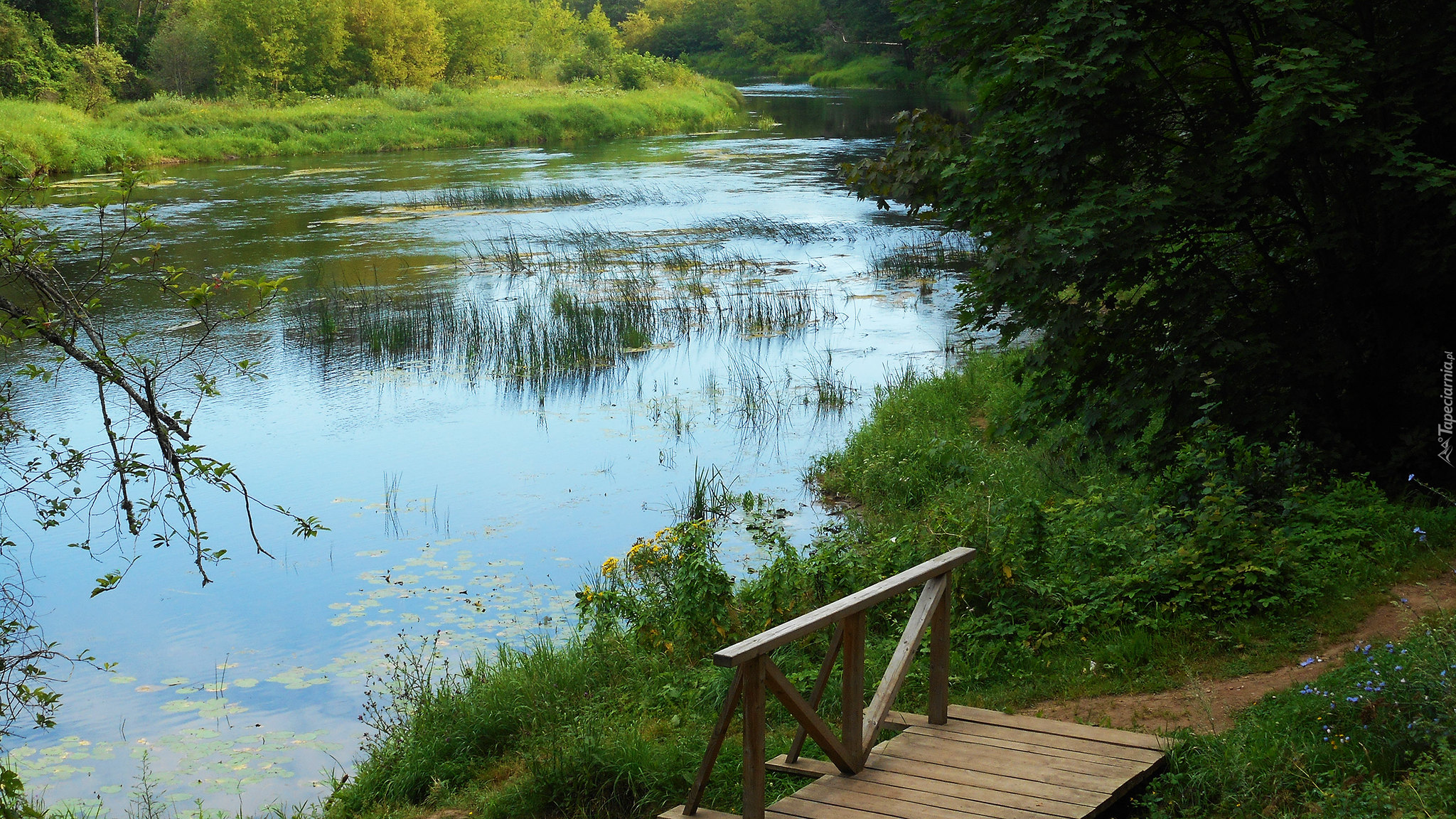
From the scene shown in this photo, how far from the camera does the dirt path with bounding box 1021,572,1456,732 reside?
4969 millimetres

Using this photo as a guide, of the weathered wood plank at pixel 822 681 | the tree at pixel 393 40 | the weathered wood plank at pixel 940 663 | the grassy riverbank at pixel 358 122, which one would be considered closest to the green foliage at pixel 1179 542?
the weathered wood plank at pixel 940 663

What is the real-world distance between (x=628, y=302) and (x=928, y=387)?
20.3 feet

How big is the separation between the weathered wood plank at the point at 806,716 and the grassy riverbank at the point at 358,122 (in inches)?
1272

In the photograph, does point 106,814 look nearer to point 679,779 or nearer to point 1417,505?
point 679,779

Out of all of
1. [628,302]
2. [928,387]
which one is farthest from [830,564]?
[628,302]

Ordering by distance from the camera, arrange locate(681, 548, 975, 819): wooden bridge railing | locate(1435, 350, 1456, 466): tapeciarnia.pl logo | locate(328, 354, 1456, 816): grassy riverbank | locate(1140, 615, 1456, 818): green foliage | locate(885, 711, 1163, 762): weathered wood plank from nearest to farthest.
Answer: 1. locate(1140, 615, 1456, 818): green foliage
2. locate(681, 548, 975, 819): wooden bridge railing
3. locate(328, 354, 1456, 816): grassy riverbank
4. locate(885, 711, 1163, 762): weathered wood plank
5. locate(1435, 350, 1456, 466): tapeciarnia.pl logo

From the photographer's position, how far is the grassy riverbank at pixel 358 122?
3588 cm

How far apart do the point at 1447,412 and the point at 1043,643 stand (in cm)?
270

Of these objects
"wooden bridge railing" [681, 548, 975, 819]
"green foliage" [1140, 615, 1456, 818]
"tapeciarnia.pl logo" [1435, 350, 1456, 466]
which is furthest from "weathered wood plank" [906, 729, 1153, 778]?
"tapeciarnia.pl logo" [1435, 350, 1456, 466]

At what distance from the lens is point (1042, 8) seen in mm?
6770

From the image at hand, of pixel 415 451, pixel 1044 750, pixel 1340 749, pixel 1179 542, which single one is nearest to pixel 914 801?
pixel 1044 750

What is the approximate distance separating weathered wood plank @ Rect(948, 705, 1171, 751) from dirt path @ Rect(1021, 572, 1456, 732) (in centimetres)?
25

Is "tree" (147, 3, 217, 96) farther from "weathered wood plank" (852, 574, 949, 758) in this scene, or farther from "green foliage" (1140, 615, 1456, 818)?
"green foliage" (1140, 615, 1456, 818)

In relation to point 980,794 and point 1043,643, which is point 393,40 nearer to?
point 1043,643
